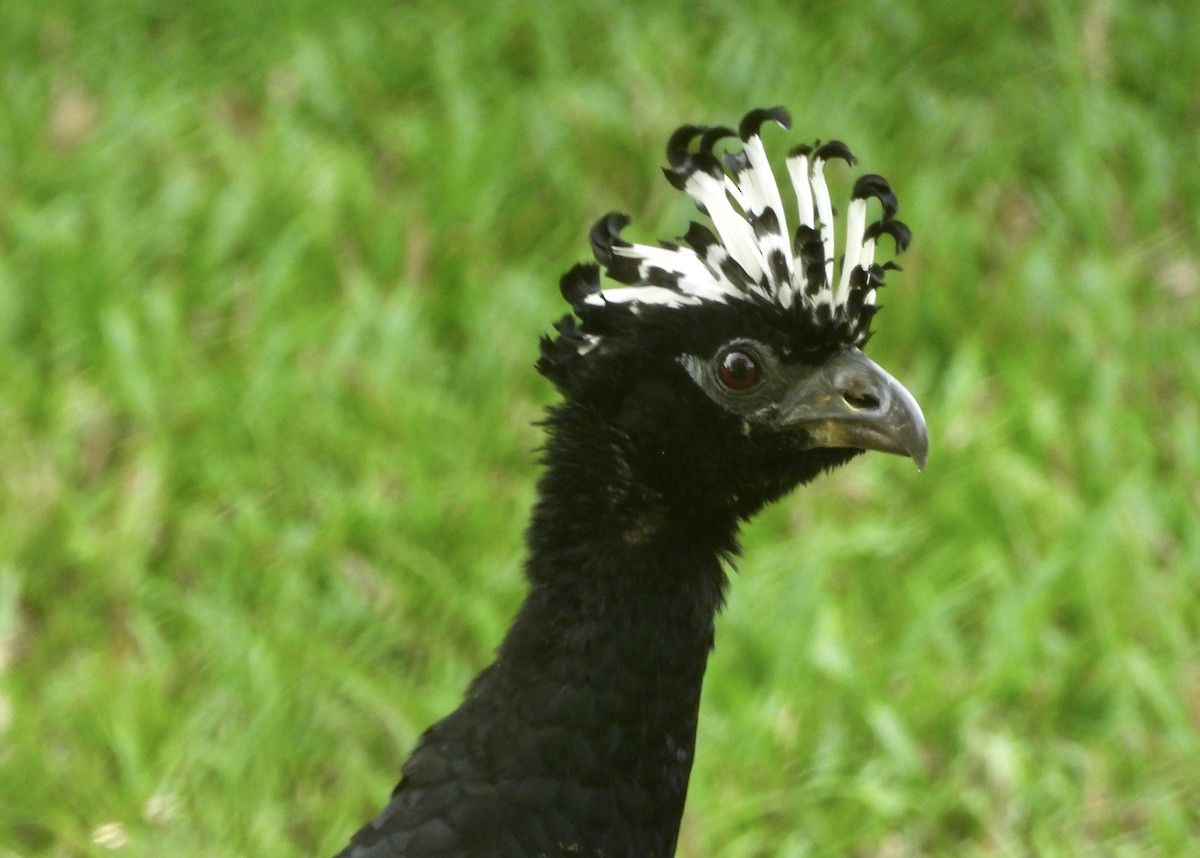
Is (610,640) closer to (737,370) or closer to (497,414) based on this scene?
(737,370)

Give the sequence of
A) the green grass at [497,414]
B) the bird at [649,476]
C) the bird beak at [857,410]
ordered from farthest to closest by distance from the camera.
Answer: the green grass at [497,414] < the bird beak at [857,410] < the bird at [649,476]

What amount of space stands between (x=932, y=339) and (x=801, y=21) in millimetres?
1851

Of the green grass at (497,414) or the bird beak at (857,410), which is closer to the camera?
the bird beak at (857,410)

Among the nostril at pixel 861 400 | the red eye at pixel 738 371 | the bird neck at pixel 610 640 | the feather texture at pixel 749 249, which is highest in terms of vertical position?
the feather texture at pixel 749 249

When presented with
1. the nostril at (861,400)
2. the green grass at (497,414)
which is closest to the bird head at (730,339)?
the nostril at (861,400)

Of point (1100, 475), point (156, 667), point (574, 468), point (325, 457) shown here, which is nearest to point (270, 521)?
point (325, 457)

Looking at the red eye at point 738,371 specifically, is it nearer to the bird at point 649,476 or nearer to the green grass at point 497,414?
the bird at point 649,476

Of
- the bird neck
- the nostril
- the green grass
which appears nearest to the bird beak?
the nostril

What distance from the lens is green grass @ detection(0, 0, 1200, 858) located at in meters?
4.50

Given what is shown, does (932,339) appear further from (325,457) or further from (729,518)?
(729,518)

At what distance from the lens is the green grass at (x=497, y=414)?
4.50m

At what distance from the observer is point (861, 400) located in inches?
118

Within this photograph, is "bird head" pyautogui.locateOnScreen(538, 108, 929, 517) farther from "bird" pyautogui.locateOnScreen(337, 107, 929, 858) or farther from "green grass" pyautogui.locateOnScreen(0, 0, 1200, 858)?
"green grass" pyautogui.locateOnScreen(0, 0, 1200, 858)

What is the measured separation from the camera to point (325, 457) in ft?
17.3
